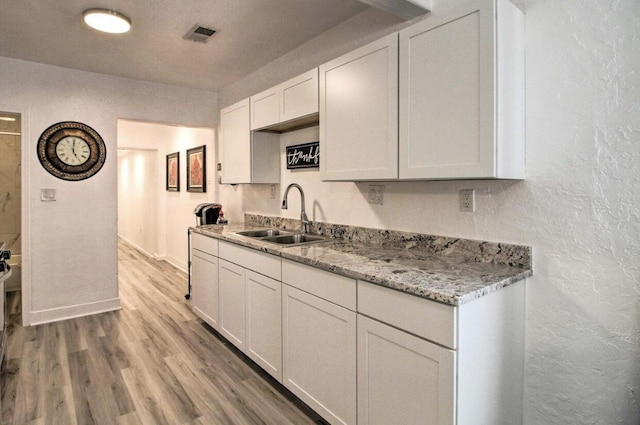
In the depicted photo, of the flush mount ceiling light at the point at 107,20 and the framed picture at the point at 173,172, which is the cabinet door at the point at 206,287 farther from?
the framed picture at the point at 173,172

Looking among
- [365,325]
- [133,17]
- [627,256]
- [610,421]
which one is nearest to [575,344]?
[610,421]

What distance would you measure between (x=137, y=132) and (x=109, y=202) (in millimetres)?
2719

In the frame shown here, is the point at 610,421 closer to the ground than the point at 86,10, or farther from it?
closer to the ground

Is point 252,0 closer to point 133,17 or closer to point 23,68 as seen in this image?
point 133,17

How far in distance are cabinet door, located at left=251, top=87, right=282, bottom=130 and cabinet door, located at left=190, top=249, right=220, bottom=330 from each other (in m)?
1.16

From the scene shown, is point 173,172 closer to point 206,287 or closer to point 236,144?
point 236,144

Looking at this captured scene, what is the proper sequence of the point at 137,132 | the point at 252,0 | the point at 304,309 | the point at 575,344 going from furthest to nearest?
the point at 137,132, the point at 252,0, the point at 304,309, the point at 575,344

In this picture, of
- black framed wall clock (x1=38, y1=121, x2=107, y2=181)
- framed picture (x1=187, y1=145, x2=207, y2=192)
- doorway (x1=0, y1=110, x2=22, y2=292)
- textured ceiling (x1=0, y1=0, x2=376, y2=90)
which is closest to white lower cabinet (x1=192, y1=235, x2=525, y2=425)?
textured ceiling (x1=0, y1=0, x2=376, y2=90)

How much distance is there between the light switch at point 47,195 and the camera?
3543mm

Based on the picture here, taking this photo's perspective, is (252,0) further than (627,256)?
Yes

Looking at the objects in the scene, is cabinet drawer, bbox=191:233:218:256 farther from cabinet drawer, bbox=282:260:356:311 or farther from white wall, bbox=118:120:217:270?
white wall, bbox=118:120:217:270

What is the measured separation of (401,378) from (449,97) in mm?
1201

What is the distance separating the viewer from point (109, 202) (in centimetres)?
388

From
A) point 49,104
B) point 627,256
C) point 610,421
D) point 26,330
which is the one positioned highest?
point 49,104
